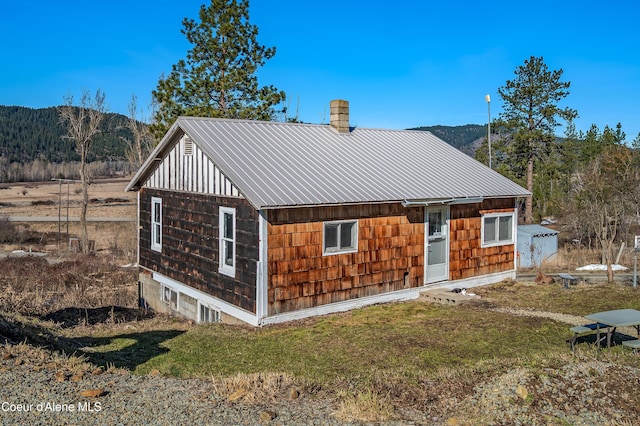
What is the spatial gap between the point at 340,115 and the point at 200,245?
6390 mm

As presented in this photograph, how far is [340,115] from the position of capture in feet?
60.9

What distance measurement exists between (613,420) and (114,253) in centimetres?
3002

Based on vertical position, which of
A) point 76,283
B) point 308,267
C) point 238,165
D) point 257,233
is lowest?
point 76,283

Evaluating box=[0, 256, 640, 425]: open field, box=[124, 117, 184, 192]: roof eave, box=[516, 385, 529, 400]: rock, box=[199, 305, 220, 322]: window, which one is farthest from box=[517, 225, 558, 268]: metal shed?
box=[516, 385, 529, 400]: rock

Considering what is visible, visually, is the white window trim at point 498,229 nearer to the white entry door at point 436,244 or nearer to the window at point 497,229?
the window at point 497,229

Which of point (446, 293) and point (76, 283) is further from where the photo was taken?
point (76, 283)

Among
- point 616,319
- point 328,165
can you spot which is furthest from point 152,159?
point 616,319

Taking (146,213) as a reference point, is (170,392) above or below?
below

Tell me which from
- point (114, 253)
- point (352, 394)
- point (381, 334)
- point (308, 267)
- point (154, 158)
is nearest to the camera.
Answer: point (352, 394)

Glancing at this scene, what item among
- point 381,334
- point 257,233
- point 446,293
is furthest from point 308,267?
point 446,293

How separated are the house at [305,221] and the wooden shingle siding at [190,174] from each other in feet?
0.11

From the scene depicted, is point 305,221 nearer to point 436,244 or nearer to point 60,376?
point 436,244

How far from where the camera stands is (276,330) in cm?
1304

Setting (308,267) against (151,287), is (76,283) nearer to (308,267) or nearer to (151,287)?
(151,287)
